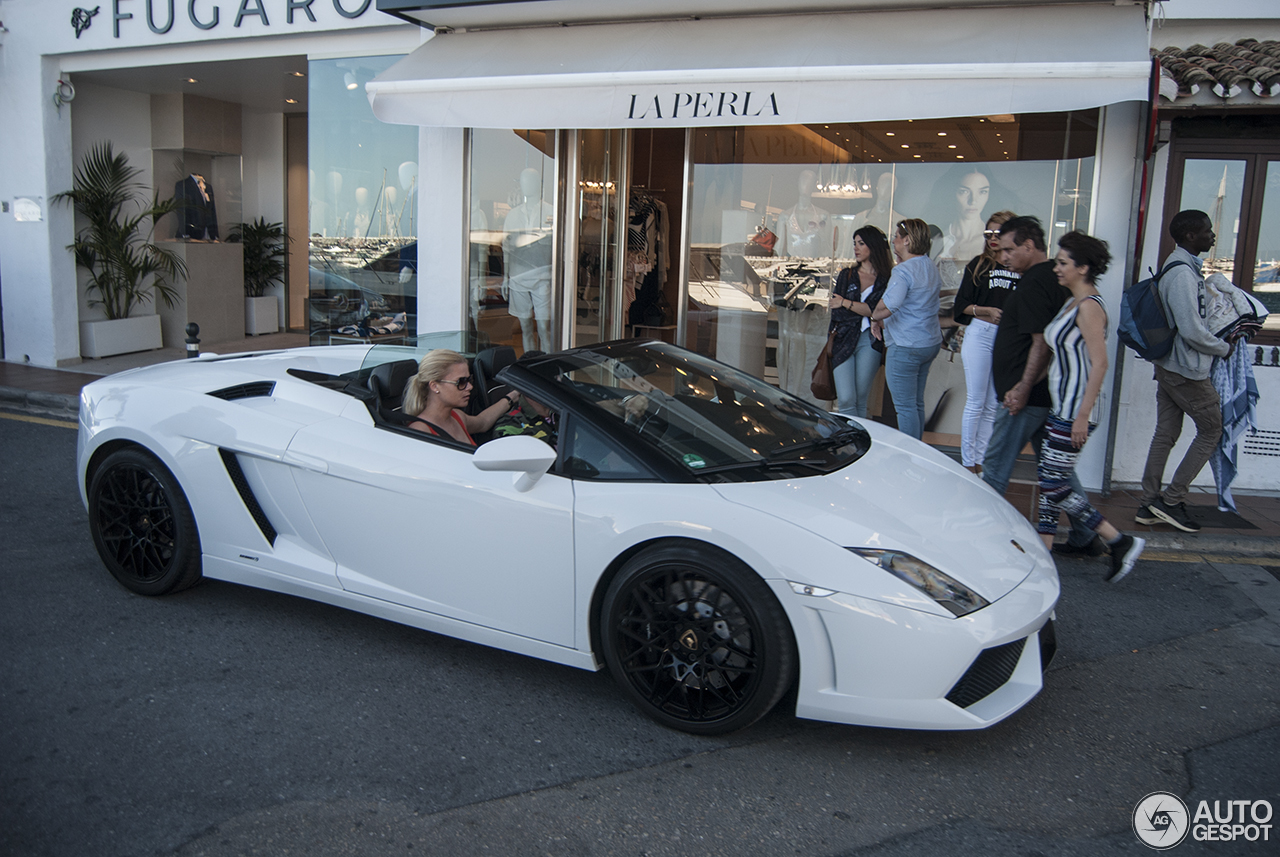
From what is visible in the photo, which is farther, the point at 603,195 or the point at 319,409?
the point at 603,195

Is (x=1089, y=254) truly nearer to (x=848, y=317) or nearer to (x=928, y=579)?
(x=848, y=317)

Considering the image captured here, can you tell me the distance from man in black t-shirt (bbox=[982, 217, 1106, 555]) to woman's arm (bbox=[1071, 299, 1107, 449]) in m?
0.31

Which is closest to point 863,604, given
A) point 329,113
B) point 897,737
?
point 897,737

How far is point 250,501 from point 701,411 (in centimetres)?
184

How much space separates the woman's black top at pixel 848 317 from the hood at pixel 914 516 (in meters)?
3.24

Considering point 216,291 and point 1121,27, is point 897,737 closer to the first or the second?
point 1121,27

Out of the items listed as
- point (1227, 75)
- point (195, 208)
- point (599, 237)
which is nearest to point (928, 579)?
point (1227, 75)

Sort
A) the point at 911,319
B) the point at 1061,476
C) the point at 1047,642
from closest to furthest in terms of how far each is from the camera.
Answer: the point at 1047,642, the point at 1061,476, the point at 911,319

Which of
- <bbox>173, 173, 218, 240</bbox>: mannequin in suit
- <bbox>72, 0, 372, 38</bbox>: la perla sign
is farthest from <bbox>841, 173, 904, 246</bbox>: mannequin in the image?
<bbox>173, 173, 218, 240</bbox>: mannequin in suit

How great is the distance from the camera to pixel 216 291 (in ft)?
43.7

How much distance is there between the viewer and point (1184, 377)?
18.3 feet

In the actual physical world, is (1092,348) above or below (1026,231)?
below

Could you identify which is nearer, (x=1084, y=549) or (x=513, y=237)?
(x=1084, y=549)

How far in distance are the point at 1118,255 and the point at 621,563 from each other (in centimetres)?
512
